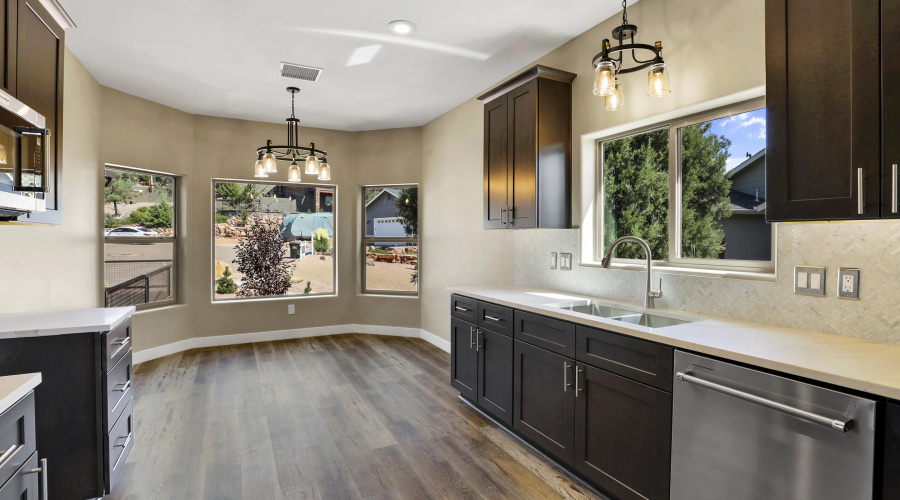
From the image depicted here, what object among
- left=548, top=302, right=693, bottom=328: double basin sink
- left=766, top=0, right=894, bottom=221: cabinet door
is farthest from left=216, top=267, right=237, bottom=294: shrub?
left=766, top=0, right=894, bottom=221: cabinet door

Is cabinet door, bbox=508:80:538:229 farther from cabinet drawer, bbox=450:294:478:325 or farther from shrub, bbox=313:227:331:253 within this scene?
shrub, bbox=313:227:331:253

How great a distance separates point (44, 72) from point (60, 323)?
4.06ft

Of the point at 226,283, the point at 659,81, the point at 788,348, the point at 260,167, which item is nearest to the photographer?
the point at 788,348

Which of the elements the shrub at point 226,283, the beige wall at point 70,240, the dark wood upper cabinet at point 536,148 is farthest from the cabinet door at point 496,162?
the shrub at point 226,283

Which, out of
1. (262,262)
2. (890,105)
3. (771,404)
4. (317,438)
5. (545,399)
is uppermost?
(890,105)

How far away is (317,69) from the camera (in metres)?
3.88

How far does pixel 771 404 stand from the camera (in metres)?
1.49

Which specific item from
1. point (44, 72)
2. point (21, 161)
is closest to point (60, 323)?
point (21, 161)

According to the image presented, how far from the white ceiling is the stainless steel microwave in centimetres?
143

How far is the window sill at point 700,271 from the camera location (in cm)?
216

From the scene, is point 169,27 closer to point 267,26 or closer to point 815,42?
point 267,26

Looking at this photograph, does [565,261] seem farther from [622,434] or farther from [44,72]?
[44,72]

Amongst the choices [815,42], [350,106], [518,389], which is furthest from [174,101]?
[815,42]

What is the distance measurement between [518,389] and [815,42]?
7.29ft
